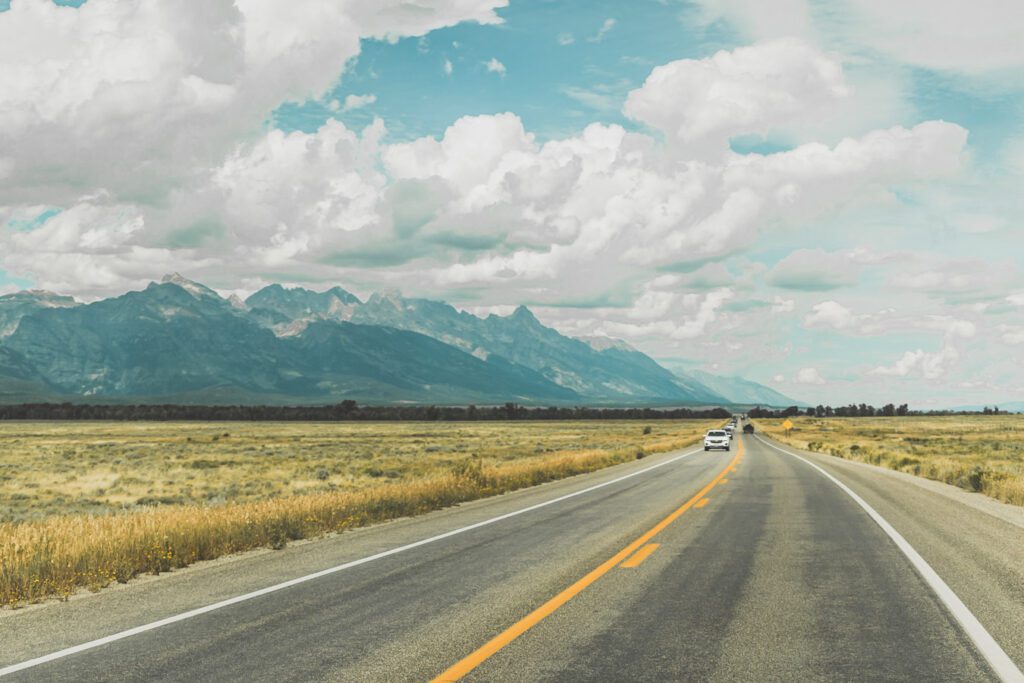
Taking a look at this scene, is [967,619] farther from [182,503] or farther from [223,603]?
[182,503]

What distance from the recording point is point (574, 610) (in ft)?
25.2

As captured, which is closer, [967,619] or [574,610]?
[967,619]

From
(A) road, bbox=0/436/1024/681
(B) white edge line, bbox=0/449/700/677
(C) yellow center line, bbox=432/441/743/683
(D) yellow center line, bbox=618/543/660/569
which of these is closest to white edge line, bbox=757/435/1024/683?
(A) road, bbox=0/436/1024/681

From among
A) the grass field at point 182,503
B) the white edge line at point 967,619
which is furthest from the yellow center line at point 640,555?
the grass field at point 182,503

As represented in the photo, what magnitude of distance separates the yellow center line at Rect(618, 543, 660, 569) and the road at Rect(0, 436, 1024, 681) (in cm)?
4

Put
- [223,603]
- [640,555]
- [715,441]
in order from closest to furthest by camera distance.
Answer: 1. [223,603]
2. [640,555]
3. [715,441]

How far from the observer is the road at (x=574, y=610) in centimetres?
→ 596

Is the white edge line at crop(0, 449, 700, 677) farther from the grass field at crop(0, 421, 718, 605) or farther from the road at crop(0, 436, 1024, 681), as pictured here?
the grass field at crop(0, 421, 718, 605)

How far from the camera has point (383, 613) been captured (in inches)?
301

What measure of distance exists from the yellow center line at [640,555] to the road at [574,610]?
4 cm

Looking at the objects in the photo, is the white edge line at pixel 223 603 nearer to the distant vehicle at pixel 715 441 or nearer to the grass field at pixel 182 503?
the grass field at pixel 182 503

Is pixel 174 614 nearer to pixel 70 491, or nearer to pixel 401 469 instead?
pixel 70 491

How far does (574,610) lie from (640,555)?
3357mm

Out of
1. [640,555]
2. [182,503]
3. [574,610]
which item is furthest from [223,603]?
[182,503]
